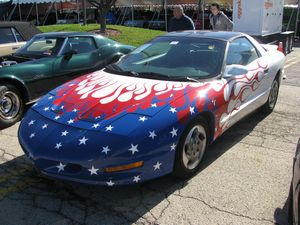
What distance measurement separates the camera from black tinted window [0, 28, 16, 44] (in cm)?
820

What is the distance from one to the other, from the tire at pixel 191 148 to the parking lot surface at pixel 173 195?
0.14 metres

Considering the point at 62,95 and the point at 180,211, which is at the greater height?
the point at 62,95

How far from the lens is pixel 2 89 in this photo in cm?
570

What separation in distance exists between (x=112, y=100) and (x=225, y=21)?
17.5 ft

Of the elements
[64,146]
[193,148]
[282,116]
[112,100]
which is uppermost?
[112,100]

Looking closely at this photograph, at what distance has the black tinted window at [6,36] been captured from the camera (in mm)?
8203

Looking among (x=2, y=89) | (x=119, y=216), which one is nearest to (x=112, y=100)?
(x=119, y=216)

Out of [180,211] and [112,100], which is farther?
[112,100]

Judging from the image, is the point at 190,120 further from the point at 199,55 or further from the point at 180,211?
the point at 199,55

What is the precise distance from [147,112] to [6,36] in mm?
5897

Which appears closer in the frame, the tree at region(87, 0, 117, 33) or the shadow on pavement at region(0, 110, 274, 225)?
the shadow on pavement at region(0, 110, 274, 225)

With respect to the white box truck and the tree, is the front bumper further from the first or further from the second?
the tree

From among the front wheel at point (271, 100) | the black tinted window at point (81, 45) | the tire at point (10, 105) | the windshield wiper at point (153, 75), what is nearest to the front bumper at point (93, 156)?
the windshield wiper at point (153, 75)

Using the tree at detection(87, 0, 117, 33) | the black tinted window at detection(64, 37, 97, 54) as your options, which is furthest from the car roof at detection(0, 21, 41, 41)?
the tree at detection(87, 0, 117, 33)
